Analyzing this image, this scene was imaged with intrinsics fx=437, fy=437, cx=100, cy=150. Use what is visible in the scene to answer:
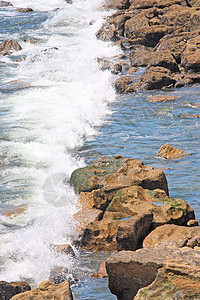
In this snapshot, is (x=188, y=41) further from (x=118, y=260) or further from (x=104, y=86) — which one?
(x=118, y=260)

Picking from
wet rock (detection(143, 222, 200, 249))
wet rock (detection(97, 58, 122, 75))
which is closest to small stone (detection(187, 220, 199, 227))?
wet rock (detection(143, 222, 200, 249))

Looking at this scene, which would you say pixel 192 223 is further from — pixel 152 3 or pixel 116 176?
pixel 152 3

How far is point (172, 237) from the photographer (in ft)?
16.0

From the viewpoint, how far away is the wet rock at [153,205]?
5.38m

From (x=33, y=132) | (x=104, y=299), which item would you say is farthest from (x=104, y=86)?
(x=104, y=299)

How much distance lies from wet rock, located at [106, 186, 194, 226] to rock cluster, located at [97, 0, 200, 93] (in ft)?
27.3

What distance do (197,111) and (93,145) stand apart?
336 centimetres

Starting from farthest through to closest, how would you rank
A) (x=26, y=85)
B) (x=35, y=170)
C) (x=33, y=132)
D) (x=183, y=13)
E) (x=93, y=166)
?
(x=183, y=13)
(x=26, y=85)
(x=33, y=132)
(x=35, y=170)
(x=93, y=166)

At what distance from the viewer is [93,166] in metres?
7.37

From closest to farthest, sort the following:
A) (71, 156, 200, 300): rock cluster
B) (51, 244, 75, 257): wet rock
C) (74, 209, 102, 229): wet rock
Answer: (71, 156, 200, 300): rock cluster
(51, 244, 75, 257): wet rock
(74, 209, 102, 229): wet rock

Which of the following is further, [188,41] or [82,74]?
[82,74]

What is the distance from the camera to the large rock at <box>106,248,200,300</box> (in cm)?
330

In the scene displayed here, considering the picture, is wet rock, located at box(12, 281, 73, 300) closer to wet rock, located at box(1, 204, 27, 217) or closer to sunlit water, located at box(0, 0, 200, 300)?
sunlit water, located at box(0, 0, 200, 300)

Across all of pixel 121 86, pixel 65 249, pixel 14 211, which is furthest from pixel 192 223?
pixel 121 86
